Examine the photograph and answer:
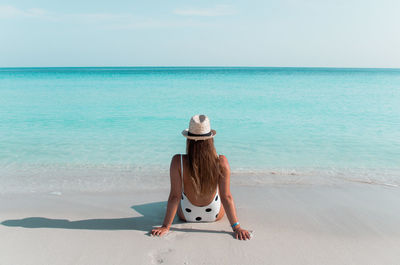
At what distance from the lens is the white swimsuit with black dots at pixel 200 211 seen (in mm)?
3184

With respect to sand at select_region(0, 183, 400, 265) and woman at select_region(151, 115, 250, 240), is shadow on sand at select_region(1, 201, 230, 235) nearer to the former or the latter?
sand at select_region(0, 183, 400, 265)

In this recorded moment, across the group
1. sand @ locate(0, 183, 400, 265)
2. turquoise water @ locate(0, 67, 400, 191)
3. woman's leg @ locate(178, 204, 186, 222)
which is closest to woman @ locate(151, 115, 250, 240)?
woman's leg @ locate(178, 204, 186, 222)

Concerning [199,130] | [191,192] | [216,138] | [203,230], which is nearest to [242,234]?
[203,230]

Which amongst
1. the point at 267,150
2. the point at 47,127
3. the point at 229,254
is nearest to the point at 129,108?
the point at 47,127

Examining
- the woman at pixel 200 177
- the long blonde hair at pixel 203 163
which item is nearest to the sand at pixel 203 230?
the woman at pixel 200 177

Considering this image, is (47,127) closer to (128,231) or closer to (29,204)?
(29,204)

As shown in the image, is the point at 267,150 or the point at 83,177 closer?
the point at 83,177

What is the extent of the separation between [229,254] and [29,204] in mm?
2854

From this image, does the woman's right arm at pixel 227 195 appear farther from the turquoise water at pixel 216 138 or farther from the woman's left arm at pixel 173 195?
the turquoise water at pixel 216 138

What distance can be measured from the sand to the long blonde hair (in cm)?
62

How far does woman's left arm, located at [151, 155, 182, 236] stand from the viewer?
2846 mm

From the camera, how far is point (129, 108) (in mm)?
14070

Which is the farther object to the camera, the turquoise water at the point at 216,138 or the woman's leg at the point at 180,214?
the turquoise water at the point at 216,138

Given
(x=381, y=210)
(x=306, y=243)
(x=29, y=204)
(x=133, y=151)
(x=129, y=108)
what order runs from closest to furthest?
(x=306, y=243)
(x=381, y=210)
(x=29, y=204)
(x=133, y=151)
(x=129, y=108)
